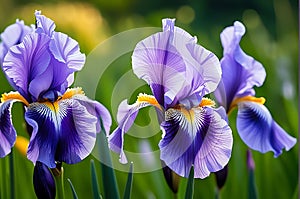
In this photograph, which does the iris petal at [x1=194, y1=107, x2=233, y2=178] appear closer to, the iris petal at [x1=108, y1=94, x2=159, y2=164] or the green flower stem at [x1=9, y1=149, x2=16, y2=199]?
the iris petal at [x1=108, y1=94, x2=159, y2=164]

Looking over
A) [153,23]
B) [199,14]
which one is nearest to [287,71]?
[153,23]

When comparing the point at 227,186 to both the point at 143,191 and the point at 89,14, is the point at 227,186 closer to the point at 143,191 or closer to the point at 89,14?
the point at 143,191

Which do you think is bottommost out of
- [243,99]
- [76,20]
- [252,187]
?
[252,187]

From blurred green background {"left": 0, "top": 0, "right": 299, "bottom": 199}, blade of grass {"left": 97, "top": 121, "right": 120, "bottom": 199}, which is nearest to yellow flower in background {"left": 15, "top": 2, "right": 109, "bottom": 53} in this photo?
blurred green background {"left": 0, "top": 0, "right": 299, "bottom": 199}

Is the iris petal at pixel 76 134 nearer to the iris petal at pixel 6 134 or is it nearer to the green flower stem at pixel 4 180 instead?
the iris petal at pixel 6 134

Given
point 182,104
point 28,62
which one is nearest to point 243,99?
point 182,104

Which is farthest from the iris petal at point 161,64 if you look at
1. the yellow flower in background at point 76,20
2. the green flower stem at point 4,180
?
the yellow flower in background at point 76,20

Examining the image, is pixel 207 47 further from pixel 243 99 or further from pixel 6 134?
pixel 6 134
